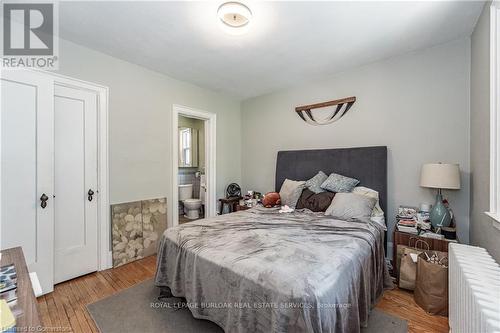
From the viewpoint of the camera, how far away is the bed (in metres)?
1.19

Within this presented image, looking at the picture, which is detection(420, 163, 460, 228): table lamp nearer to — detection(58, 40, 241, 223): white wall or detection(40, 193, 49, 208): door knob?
detection(58, 40, 241, 223): white wall

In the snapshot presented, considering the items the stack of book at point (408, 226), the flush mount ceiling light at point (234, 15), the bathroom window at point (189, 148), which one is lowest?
the stack of book at point (408, 226)

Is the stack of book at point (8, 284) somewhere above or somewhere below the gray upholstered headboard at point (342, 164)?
below

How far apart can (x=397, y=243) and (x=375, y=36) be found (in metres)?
2.21

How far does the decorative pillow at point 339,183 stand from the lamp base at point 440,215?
2.76ft

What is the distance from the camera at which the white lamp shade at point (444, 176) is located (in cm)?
210

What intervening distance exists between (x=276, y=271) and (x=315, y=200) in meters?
1.77

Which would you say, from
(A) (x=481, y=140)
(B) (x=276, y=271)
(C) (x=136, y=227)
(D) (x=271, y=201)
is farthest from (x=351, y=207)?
(C) (x=136, y=227)

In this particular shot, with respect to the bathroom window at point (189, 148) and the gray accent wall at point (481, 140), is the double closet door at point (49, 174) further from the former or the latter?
the gray accent wall at point (481, 140)

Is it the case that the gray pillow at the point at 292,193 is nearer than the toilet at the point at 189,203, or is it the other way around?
the gray pillow at the point at 292,193

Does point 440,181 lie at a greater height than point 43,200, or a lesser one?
greater

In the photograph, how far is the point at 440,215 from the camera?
221 centimetres

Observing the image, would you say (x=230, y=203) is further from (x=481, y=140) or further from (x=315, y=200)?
(x=481, y=140)

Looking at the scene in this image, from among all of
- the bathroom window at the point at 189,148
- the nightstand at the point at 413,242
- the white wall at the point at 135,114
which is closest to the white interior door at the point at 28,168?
the white wall at the point at 135,114
